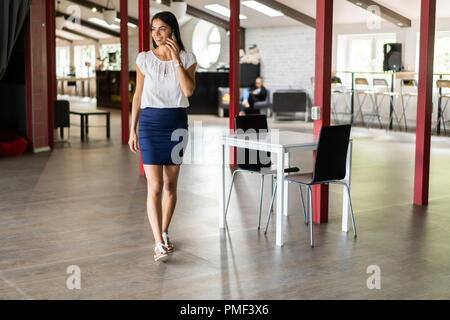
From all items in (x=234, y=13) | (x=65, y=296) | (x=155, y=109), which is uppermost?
(x=234, y=13)

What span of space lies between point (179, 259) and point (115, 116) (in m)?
11.8

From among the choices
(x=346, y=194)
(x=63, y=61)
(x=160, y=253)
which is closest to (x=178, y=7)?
(x=346, y=194)

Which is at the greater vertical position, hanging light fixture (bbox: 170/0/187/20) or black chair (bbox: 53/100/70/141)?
hanging light fixture (bbox: 170/0/187/20)

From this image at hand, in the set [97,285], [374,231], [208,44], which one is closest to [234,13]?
[374,231]

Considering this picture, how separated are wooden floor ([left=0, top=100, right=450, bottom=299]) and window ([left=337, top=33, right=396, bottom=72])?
7571 millimetres

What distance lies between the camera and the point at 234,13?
7457mm

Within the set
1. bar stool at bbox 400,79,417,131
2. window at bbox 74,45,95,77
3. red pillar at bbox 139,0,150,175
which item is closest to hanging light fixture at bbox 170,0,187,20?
bar stool at bbox 400,79,417,131

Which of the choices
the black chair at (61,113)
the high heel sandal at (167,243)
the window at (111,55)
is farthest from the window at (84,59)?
the high heel sandal at (167,243)

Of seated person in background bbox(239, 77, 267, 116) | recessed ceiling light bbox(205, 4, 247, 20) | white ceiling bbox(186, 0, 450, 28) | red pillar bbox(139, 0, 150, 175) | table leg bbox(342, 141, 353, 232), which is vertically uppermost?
recessed ceiling light bbox(205, 4, 247, 20)

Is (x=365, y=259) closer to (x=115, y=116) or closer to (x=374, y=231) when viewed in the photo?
(x=374, y=231)

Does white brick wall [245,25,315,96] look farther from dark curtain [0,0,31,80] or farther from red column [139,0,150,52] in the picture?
red column [139,0,150,52]

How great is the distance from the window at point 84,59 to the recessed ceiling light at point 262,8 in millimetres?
10228

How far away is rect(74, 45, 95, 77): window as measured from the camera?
79.2ft

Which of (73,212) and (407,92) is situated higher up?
(407,92)
